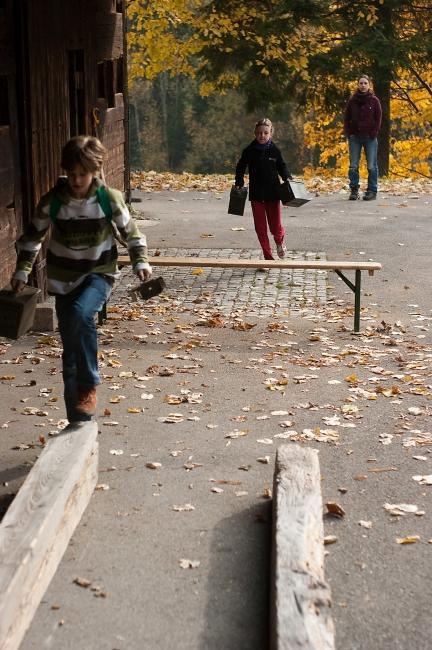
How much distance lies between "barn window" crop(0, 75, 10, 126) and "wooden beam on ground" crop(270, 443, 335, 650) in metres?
5.57

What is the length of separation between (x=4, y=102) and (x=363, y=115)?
34.9ft

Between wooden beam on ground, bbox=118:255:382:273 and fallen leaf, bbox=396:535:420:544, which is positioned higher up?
wooden beam on ground, bbox=118:255:382:273

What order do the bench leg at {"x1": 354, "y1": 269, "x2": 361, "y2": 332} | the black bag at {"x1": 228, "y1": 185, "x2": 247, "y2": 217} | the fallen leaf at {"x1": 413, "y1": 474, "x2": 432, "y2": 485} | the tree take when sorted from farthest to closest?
the tree < the black bag at {"x1": 228, "y1": 185, "x2": 247, "y2": 217} < the bench leg at {"x1": 354, "y1": 269, "x2": 361, "y2": 332} < the fallen leaf at {"x1": 413, "y1": 474, "x2": 432, "y2": 485}

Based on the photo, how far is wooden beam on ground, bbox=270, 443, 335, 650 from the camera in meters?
4.20

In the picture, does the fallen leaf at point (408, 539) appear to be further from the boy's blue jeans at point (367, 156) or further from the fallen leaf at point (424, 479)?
the boy's blue jeans at point (367, 156)

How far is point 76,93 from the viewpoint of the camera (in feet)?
45.4

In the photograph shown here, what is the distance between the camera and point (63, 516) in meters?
5.25

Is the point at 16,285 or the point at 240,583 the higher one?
the point at 16,285

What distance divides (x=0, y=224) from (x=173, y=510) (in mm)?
4797

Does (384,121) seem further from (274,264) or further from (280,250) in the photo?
(274,264)

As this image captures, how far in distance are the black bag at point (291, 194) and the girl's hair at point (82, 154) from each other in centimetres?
670

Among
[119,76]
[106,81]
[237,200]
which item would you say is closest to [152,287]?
[237,200]

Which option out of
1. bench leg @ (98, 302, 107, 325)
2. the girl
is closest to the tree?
the girl

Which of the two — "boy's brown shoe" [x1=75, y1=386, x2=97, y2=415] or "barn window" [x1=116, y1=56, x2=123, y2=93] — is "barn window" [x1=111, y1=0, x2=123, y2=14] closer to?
"barn window" [x1=116, y1=56, x2=123, y2=93]
